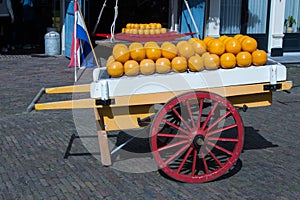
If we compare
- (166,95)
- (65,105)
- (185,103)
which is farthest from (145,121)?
(65,105)

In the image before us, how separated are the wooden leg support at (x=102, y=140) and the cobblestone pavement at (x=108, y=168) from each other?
0.10 meters

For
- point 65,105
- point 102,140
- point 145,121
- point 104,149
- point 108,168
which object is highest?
point 65,105

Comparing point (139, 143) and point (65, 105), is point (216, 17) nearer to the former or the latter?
point (139, 143)

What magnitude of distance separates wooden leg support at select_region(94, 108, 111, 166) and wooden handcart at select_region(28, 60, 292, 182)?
0.01m

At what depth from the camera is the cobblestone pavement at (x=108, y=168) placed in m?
4.65

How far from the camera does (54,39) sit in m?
14.1

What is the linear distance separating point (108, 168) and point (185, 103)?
1.21 m

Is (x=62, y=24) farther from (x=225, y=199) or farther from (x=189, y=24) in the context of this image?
(x=225, y=199)

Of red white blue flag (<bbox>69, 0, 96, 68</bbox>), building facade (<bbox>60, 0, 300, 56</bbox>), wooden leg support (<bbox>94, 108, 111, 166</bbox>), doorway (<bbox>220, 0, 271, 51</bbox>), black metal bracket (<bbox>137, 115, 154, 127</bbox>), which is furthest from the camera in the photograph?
doorway (<bbox>220, 0, 271, 51</bbox>)

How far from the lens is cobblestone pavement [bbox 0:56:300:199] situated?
183 inches

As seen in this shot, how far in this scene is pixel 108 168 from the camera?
529cm

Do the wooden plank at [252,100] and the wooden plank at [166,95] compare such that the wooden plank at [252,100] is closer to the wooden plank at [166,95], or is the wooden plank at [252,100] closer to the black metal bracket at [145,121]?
the wooden plank at [166,95]

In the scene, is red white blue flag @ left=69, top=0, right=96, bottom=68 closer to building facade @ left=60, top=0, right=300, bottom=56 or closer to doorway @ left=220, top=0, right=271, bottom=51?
building facade @ left=60, top=0, right=300, bottom=56

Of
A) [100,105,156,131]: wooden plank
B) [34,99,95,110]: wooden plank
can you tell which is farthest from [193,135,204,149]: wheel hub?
[34,99,95,110]: wooden plank
